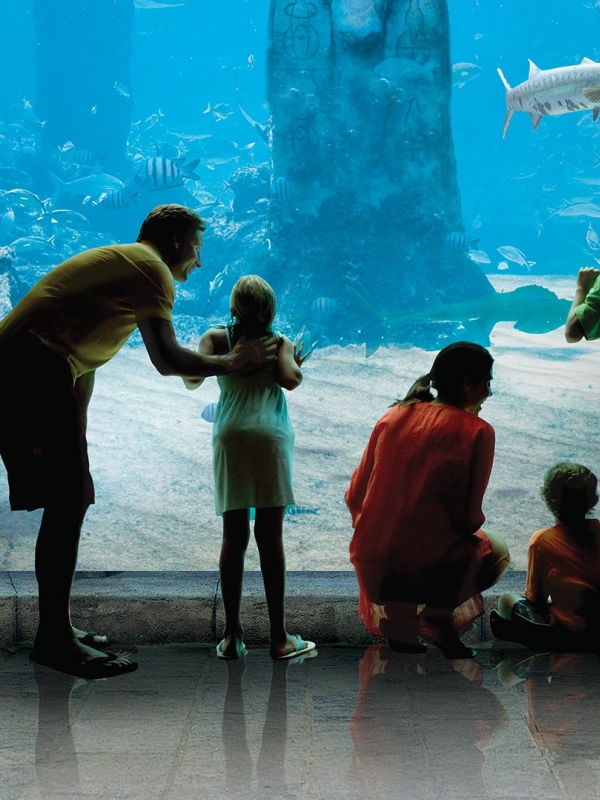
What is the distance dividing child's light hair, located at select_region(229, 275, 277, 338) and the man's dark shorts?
0.57 metres

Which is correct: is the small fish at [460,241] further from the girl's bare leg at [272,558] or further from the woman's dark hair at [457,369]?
the girl's bare leg at [272,558]

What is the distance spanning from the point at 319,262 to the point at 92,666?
37.8ft

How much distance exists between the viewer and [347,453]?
897 centimetres

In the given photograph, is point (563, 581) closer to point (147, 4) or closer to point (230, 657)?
point (230, 657)

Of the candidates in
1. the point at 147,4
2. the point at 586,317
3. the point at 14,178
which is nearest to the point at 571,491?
the point at 586,317

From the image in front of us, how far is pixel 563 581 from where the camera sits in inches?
94.0

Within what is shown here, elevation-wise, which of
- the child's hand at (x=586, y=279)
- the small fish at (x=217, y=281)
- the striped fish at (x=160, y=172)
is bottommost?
the child's hand at (x=586, y=279)

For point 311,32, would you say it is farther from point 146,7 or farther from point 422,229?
point 146,7

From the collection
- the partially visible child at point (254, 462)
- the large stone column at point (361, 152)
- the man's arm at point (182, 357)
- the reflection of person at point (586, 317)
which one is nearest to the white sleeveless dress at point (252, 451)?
the partially visible child at point (254, 462)

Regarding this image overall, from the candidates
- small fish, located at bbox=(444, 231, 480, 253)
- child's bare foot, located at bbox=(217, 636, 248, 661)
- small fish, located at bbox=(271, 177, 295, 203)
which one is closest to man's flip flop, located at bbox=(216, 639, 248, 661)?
child's bare foot, located at bbox=(217, 636, 248, 661)

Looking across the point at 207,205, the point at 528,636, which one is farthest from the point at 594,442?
the point at 207,205

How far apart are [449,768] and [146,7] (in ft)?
109

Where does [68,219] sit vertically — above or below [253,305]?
above

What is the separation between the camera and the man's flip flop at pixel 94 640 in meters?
2.40
